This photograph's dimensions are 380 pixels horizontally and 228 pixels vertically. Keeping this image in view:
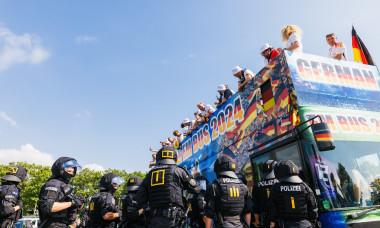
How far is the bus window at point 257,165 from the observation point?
449 centimetres

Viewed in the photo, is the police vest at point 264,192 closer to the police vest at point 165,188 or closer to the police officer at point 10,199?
the police vest at point 165,188

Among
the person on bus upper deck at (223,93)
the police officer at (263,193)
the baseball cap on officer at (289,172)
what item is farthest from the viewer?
the person on bus upper deck at (223,93)

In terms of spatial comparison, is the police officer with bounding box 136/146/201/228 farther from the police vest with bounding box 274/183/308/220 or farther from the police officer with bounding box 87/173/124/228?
the police vest with bounding box 274/183/308/220

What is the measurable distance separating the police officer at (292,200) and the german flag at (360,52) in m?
5.05

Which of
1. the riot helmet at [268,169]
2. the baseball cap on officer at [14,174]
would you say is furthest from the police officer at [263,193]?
the baseball cap on officer at [14,174]

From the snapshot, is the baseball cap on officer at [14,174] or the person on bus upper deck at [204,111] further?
the person on bus upper deck at [204,111]

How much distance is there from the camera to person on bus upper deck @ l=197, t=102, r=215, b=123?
7.14m

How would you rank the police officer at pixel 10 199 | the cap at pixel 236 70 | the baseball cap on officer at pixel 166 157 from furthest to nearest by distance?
the cap at pixel 236 70
the police officer at pixel 10 199
the baseball cap on officer at pixel 166 157

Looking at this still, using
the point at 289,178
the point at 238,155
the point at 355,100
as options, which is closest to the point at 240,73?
the point at 238,155

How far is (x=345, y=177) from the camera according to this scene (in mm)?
3404

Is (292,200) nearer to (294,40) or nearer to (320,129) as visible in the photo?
(320,129)

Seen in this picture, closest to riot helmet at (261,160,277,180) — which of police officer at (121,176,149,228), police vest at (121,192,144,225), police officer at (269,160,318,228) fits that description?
police officer at (269,160,318,228)

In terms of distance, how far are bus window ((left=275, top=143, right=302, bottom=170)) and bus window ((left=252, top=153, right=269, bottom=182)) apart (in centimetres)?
36

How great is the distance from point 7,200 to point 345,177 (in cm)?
538
